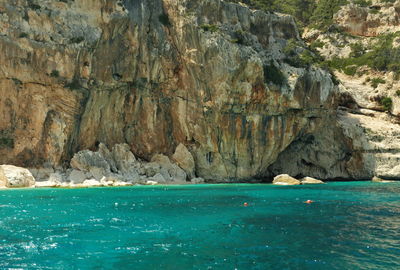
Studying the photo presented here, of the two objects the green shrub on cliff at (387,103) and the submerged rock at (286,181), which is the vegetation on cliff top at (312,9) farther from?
the submerged rock at (286,181)

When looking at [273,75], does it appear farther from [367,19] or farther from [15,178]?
[367,19]

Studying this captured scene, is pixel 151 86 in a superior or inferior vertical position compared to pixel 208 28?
inferior

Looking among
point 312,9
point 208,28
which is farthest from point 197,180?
point 312,9

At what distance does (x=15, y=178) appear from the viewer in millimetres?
35812

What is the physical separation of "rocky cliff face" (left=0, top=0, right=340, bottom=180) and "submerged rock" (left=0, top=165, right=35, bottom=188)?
4.79 m

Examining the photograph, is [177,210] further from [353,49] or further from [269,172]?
[353,49]

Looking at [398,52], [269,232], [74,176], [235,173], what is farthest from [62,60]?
[398,52]

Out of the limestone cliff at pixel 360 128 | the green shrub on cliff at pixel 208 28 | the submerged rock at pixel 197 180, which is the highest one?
the green shrub on cliff at pixel 208 28

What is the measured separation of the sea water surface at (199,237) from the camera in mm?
10242

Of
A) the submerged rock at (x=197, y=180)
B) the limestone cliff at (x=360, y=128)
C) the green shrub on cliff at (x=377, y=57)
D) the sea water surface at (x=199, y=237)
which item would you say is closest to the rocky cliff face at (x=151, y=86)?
the submerged rock at (x=197, y=180)

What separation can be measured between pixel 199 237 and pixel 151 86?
36.2 m

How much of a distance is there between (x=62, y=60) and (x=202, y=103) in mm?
17344

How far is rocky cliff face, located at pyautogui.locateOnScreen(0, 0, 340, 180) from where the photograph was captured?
41.9 m

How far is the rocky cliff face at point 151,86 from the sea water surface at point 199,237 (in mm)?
23346
